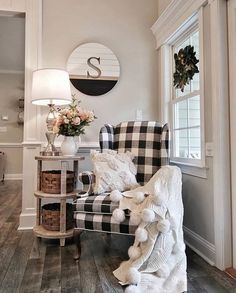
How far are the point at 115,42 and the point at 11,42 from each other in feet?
8.35

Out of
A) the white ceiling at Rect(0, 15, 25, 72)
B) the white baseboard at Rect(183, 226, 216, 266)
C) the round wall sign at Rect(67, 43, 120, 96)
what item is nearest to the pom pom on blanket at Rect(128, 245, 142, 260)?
the white baseboard at Rect(183, 226, 216, 266)

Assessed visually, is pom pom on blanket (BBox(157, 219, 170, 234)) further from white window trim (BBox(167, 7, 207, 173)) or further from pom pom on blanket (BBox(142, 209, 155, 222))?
white window trim (BBox(167, 7, 207, 173))

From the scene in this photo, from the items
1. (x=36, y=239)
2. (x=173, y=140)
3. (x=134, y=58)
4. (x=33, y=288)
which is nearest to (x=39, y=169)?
(x=36, y=239)

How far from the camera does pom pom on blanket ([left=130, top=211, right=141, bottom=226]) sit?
71.6 inches

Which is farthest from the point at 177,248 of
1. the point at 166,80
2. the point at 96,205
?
the point at 166,80

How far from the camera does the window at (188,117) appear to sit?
8.21ft

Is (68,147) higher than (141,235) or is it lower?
higher

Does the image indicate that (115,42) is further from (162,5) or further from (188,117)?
(188,117)

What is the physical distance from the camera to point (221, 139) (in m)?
2.02

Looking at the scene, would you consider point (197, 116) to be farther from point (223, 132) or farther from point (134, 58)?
point (134, 58)

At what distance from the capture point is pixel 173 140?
304cm

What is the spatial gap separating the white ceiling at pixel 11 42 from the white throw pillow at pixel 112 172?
6.81ft

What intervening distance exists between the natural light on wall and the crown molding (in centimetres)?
13

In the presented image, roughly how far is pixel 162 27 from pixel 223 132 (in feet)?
5.43
